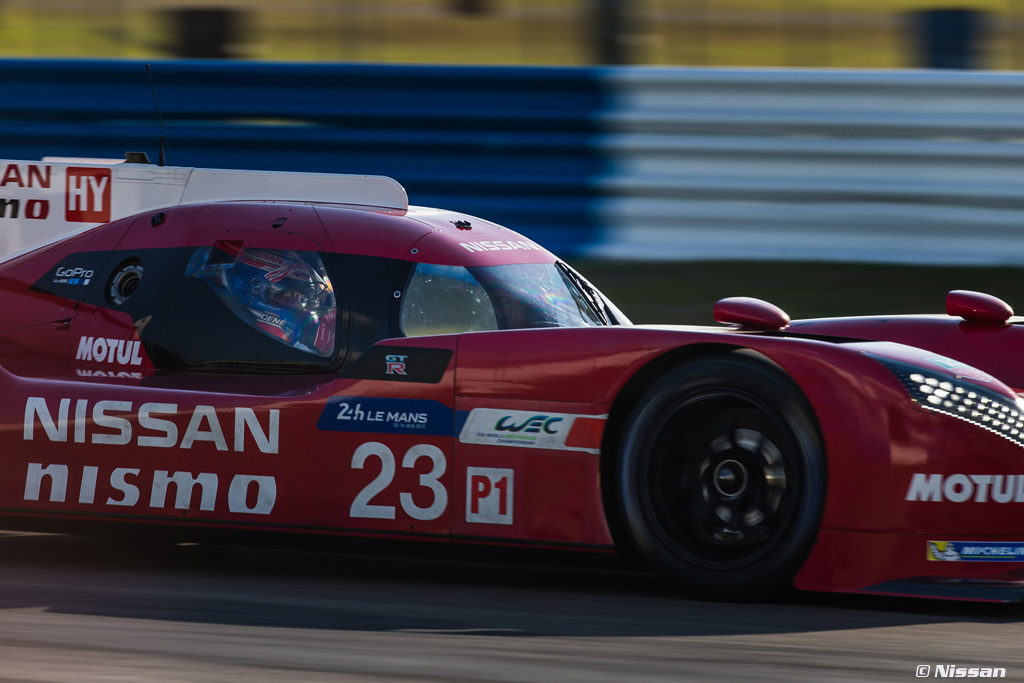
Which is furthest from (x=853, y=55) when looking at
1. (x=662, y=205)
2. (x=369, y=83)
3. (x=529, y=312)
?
(x=529, y=312)

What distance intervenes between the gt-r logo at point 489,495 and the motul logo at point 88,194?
2.04 meters

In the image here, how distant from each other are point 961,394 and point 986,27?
530 cm

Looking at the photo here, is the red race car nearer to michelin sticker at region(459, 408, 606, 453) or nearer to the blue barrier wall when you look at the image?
michelin sticker at region(459, 408, 606, 453)

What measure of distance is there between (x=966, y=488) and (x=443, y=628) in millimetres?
1404

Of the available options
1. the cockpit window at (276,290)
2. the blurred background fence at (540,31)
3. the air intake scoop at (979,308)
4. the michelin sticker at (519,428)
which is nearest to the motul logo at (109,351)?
the cockpit window at (276,290)

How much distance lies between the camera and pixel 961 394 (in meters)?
3.85

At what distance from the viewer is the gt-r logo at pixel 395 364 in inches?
164

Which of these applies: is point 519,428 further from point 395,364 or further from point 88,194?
point 88,194

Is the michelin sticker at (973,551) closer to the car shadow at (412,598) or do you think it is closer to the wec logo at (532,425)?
the car shadow at (412,598)

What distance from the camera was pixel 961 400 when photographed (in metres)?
3.83

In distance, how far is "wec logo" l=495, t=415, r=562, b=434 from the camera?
4.00 m

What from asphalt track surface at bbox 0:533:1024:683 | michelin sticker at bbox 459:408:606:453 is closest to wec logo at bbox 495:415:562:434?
michelin sticker at bbox 459:408:606:453

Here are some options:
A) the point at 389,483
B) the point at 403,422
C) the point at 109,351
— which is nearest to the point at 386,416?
the point at 403,422

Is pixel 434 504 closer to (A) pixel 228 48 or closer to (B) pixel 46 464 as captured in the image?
(B) pixel 46 464
